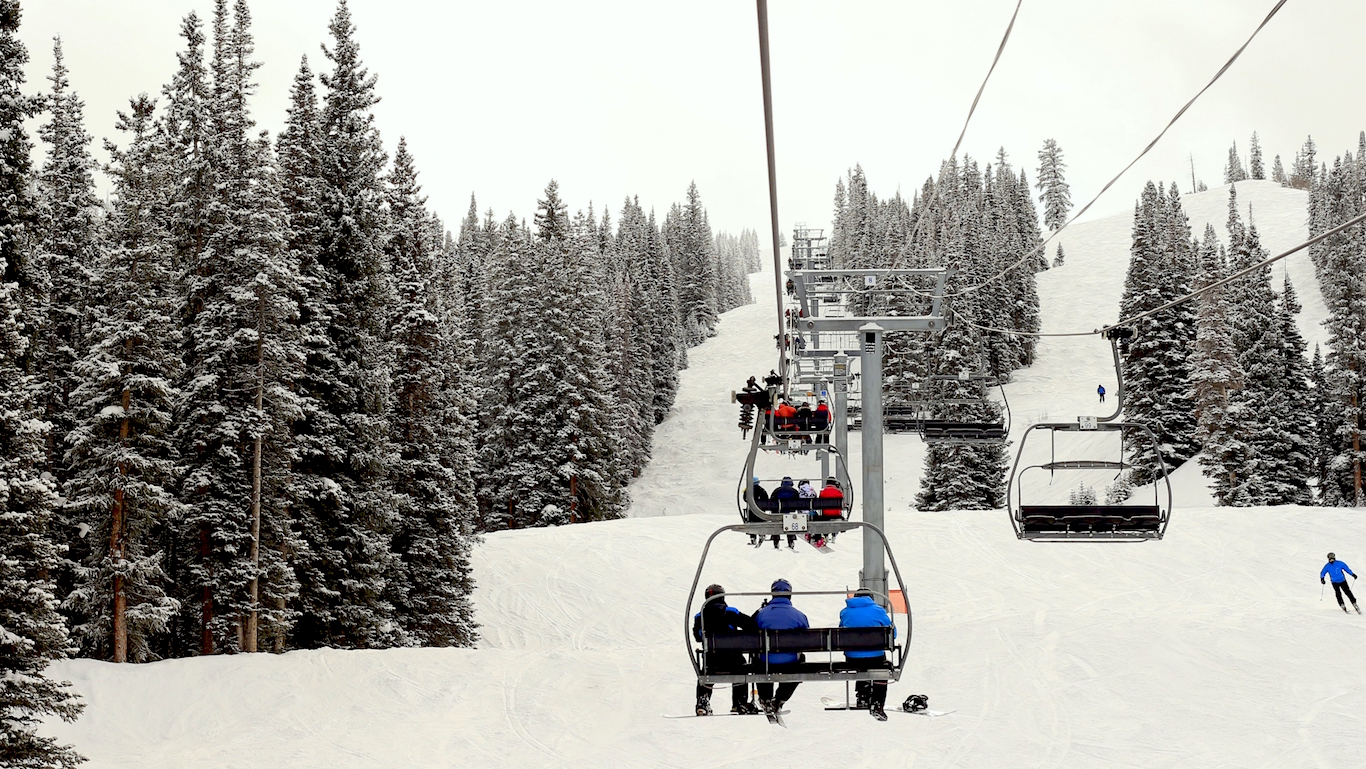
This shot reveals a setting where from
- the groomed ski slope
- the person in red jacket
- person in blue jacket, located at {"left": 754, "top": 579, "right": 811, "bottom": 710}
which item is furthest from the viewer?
the person in red jacket

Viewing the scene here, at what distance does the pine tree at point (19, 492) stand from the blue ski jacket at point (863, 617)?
41.3 feet

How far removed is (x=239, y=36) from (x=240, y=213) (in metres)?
5.68

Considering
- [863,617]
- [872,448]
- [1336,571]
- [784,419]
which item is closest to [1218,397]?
[1336,571]

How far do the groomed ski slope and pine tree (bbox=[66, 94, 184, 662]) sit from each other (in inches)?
50.6

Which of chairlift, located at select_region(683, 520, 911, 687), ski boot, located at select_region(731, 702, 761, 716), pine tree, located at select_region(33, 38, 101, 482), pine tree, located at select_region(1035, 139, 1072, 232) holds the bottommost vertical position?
ski boot, located at select_region(731, 702, 761, 716)

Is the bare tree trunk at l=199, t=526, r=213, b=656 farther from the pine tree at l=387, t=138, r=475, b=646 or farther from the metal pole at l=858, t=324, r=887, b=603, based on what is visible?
the metal pole at l=858, t=324, r=887, b=603

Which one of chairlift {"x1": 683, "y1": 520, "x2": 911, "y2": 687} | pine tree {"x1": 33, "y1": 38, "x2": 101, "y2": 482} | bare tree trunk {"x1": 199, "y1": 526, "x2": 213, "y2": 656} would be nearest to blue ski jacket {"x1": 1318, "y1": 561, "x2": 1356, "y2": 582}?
chairlift {"x1": 683, "y1": 520, "x2": 911, "y2": 687}

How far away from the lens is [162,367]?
2138cm

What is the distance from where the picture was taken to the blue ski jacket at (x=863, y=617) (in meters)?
10.5

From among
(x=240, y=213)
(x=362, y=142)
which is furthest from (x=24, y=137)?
(x=362, y=142)

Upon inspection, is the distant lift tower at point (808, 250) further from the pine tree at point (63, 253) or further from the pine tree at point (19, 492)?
the pine tree at point (19, 492)

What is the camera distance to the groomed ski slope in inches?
682

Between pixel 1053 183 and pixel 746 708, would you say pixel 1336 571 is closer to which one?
pixel 746 708

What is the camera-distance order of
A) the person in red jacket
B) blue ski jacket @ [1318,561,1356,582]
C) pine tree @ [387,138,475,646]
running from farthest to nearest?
1. pine tree @ [387,138,475,646]
2. blue ski jacket @ [1318,561,1356,582]
3. the person in red jacket
